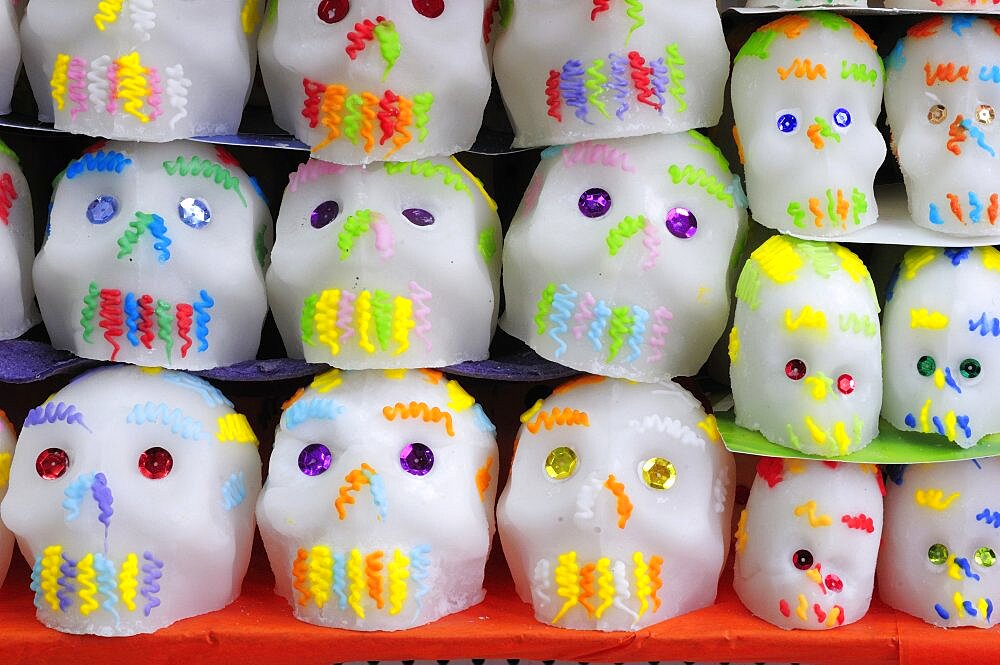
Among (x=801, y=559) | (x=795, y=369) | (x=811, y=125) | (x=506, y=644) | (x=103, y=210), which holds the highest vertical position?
(x=811, y=125)

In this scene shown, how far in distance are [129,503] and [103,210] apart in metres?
0.41

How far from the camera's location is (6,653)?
64.2 inches

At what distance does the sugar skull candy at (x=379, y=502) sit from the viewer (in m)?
1.62

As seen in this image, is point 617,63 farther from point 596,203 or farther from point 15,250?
point 15,250

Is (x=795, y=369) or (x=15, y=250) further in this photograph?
(x=15, y=250)

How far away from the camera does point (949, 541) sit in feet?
5.35

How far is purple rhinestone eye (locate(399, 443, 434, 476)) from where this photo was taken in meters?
1.67

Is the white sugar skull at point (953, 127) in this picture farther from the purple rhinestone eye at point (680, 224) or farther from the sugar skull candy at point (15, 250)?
the sugar skull candy at point (15, 250)

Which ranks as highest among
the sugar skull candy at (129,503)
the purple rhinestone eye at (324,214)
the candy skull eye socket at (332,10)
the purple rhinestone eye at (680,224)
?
the candy skull eye socket at (332,10)

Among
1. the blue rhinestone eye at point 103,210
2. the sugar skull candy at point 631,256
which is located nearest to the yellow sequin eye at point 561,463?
the sugar skull candy at point 631,256

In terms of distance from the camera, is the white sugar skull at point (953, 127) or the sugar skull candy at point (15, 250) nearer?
the white sugar skull at point (953, 127)

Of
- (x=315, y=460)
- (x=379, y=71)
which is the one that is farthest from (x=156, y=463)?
(x=379, y=71)

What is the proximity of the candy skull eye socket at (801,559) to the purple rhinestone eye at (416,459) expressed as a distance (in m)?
0.51

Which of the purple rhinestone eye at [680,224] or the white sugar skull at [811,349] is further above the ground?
the purple rhinestone eye at [680,224]
